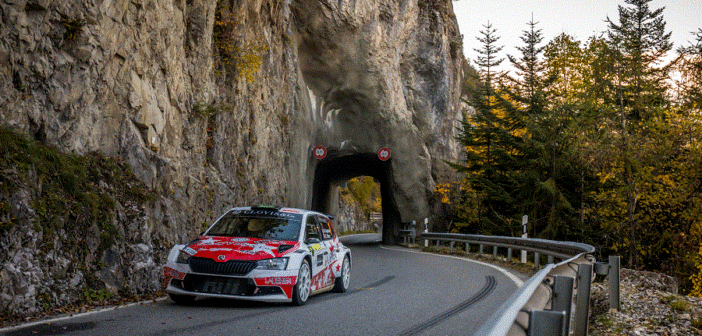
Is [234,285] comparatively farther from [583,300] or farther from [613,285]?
[613,285]

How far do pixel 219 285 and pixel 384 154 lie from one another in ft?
95.7

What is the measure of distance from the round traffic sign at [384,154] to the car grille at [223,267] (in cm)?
2889

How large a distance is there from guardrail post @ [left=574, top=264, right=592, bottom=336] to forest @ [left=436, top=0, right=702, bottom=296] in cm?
1696

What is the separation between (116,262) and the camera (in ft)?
31.4

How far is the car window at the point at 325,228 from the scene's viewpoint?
11000 millimetres

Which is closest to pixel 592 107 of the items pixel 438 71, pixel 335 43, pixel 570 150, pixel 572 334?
pixel 570 150

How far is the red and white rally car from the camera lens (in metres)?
8.21

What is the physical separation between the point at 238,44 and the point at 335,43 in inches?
501

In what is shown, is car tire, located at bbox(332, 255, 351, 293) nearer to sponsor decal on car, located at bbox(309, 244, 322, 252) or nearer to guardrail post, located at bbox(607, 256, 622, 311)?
sponsor decal on car, located at bbox(309, 244, 322, 252)

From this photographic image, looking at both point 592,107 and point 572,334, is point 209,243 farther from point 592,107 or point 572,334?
point 592,107

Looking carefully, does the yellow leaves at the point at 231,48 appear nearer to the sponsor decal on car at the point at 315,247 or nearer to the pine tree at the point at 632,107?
the sponsor decal on car at the point at 315,247

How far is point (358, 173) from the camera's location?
46.1m

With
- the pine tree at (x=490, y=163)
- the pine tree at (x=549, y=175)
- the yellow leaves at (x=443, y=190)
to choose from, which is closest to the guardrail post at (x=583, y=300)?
the pine tree at (x=549, y=175)

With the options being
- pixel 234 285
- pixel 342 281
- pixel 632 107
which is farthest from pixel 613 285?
pixel 632 107
